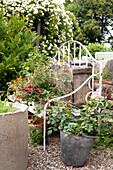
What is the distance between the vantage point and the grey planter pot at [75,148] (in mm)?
2314

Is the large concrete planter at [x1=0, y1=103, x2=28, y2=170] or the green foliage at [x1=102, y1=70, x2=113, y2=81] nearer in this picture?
the large concrete planter at [x1=0, y1=103, x2=28, y2=170]

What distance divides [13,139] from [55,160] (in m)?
0.76

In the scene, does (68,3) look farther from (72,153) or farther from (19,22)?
(72,153)

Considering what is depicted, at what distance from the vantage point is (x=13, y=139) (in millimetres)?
2094

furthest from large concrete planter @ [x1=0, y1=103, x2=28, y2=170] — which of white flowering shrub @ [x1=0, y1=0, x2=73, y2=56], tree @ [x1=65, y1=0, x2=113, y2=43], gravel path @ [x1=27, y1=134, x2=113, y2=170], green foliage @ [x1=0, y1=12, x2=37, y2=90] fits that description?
tree @ [x1=65, y1=0, x2=113, y2=43]

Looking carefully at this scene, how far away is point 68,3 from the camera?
65.7 ft

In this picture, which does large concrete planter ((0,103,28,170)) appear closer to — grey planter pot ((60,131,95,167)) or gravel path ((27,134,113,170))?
gravel path ((27,134,113,170))

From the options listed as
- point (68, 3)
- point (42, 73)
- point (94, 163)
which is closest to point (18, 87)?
point (42, 73)

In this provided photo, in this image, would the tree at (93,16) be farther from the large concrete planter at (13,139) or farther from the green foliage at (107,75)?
the large concrete planter at (13,139)

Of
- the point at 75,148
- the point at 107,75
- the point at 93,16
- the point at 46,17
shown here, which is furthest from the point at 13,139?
the point at 93,16

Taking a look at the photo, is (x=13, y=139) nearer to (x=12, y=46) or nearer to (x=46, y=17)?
(x=12, y=46)

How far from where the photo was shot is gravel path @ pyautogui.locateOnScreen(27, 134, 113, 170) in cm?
247

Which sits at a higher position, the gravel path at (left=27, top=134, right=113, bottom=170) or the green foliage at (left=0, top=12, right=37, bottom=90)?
the green foliage at (left=0, top=12, right=37, bottom=90)

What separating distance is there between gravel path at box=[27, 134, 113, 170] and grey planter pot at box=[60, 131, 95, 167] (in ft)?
0.31
